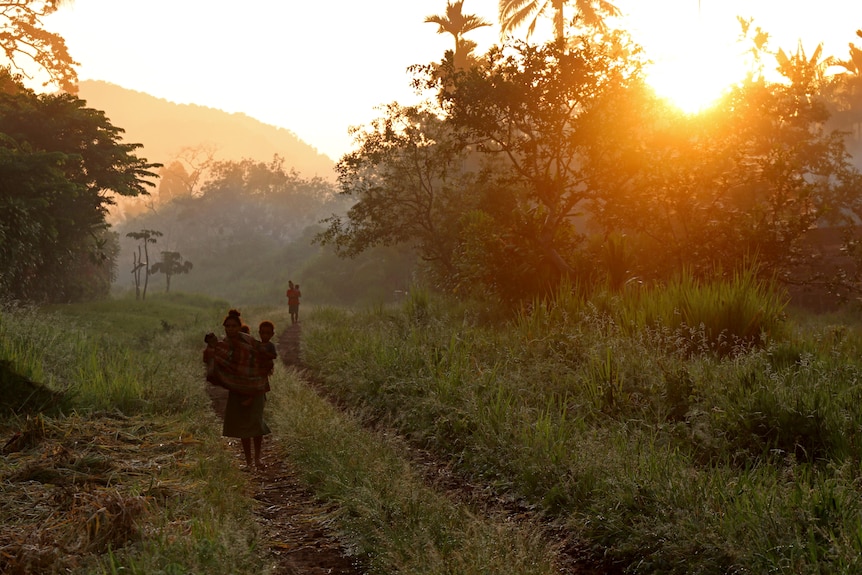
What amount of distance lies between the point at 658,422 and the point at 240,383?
465cm

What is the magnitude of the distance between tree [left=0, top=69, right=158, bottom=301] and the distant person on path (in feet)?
55.5

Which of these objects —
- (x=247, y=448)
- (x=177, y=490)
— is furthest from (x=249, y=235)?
(x=177, y=490)

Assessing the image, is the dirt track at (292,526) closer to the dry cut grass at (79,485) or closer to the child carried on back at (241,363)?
the dry cut grass at (79,485)

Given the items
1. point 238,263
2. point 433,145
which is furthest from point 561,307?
point 238,263

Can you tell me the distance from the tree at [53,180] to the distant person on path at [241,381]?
16920 mm

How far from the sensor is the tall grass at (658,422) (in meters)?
4.54

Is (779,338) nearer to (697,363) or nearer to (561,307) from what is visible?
(697,363)

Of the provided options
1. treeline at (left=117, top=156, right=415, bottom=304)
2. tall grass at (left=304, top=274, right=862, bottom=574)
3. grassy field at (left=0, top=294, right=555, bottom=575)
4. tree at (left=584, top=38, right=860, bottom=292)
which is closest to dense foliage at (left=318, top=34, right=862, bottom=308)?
tree at (left=584, top=38, right=860, bottom=292)

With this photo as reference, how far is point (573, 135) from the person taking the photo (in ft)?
53.7

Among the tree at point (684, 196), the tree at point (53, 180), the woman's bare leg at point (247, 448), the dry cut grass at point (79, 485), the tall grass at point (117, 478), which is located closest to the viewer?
the tall grass at point (117, 478)

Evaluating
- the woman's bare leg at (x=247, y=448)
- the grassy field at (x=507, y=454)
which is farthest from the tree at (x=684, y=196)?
the woman's bare leg at (x=247, y=448)

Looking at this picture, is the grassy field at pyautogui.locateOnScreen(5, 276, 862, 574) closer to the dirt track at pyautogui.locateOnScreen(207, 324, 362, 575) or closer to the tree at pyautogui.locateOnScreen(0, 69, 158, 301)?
the dirt track at pyautogui.locateOnScreen(207, 324, 362, 575)

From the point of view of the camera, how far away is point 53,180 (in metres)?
22.4

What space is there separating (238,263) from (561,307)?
8149 cm
